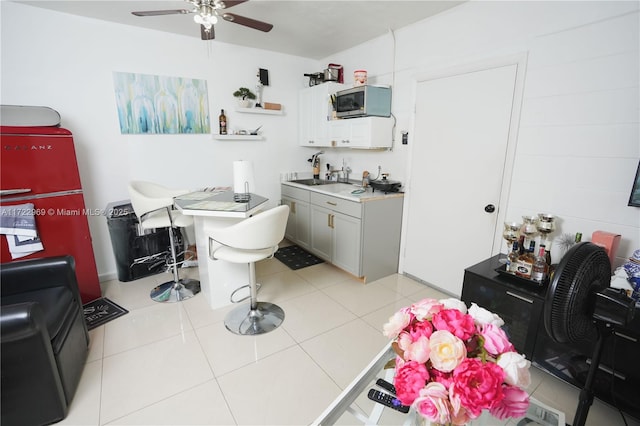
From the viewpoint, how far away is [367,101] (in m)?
3.06

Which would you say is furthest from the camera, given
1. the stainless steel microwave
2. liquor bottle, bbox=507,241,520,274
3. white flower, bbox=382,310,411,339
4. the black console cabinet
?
the stainless steel microwave

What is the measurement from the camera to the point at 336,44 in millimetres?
3518

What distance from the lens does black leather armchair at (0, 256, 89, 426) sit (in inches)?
54.3

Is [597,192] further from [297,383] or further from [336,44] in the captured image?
[336,44]

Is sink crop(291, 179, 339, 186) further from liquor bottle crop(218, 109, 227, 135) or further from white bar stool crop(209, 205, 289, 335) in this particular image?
white bar stool crop(209, 205, 289, 335)

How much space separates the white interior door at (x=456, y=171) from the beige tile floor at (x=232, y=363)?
1.51 ft

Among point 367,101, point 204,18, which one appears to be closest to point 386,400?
point 204,18

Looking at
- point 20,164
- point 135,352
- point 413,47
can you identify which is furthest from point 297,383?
point 413,47

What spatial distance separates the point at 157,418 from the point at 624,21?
3.51m

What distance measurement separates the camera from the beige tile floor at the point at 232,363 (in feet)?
5.32

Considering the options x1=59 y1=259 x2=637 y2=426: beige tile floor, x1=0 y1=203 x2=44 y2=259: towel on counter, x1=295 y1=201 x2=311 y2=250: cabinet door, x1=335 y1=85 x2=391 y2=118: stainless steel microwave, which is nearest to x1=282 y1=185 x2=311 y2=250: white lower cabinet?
x1=295 y1=201 x2=311 y2=250: cabinet door

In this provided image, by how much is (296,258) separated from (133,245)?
6.00ft

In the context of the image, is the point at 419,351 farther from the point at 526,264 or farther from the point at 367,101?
the point at 367,101

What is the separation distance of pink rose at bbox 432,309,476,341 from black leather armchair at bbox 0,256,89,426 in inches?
71.6
